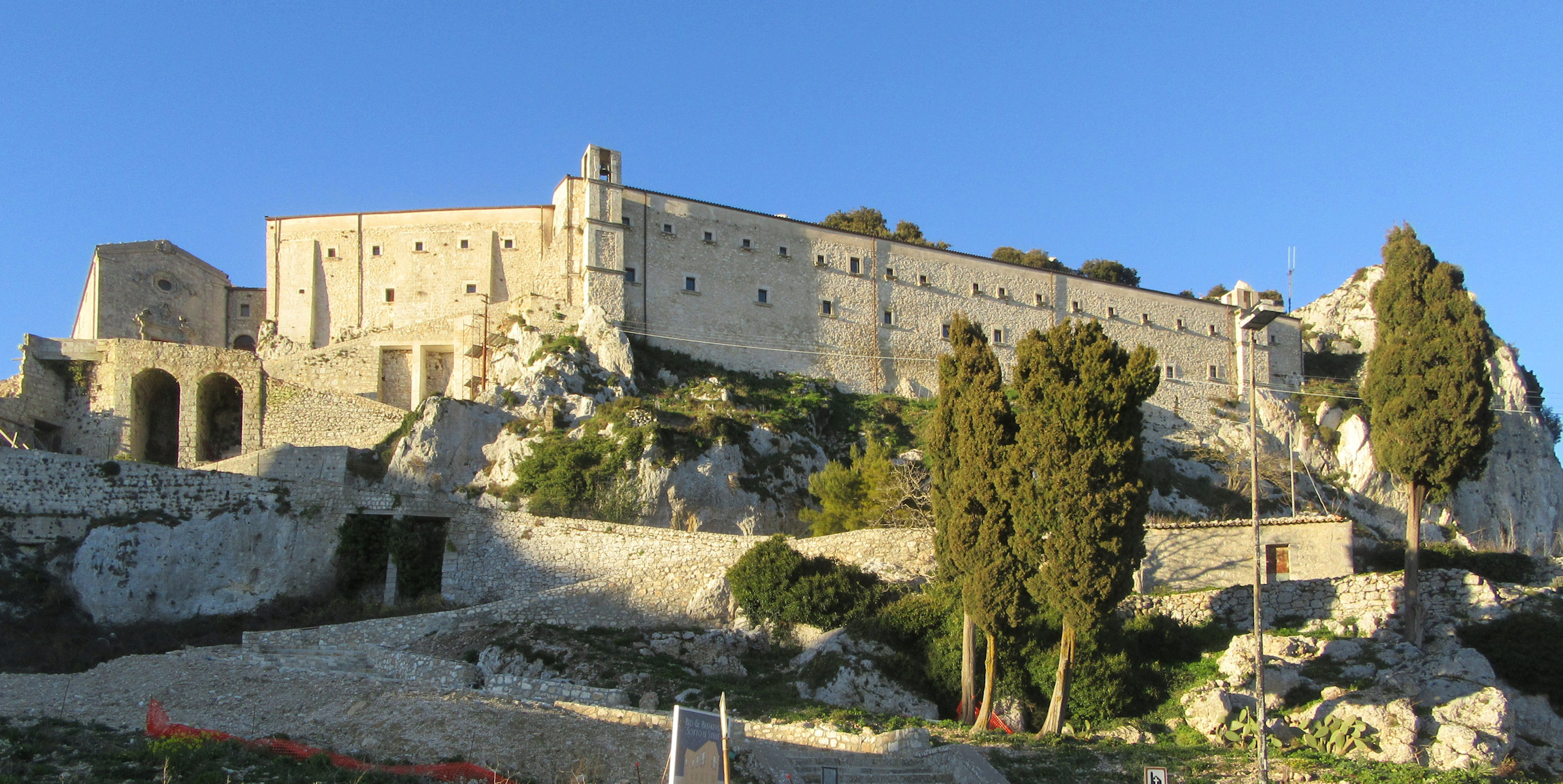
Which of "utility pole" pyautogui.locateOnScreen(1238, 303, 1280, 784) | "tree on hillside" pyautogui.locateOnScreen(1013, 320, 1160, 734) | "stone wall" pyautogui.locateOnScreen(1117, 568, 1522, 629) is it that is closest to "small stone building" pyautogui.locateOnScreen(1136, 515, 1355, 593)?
"stone wall" pyautogui.locateOnScreen(1117, 568, 1522, 629)

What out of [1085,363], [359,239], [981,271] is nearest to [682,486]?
[1085,363]

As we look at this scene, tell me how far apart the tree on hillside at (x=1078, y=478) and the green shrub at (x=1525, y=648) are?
823 cm

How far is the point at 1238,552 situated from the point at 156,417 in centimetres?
3999

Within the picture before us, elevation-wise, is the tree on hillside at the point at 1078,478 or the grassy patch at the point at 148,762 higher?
the tree on hillside at the point at 1078,478

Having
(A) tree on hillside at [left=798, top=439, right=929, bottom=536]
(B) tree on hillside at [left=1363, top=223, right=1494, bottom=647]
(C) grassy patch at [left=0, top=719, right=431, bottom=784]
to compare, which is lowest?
(C) grassy patch at [left=0, top=719, right=431, bottom=784]

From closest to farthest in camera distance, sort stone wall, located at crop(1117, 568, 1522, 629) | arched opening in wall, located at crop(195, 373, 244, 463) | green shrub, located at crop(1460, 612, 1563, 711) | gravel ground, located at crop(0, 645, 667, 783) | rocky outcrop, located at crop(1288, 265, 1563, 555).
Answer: gravel ground, located at crop(0, 645, 667, 783), green shrub, located at crop(1460, 612, 1563, 711), stone wall, located at crop(1117, 568, 1522, 629), arched opening in wall, located at crop(195, 373, 244, 463), rocky outcrop, located at crop(1288, 265, 1563, 555)

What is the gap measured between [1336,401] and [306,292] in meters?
50.3

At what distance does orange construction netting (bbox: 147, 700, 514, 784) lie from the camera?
1498cm

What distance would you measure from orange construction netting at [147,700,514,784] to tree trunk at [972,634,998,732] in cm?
1102

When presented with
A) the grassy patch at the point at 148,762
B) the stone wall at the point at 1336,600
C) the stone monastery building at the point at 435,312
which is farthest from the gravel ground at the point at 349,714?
the stone monastery building at the point at 435,312

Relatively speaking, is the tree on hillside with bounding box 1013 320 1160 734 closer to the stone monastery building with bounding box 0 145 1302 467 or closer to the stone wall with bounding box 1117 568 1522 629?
the stone wall with bounding box 1117 568 1522 629

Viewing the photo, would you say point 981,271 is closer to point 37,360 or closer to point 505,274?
point 505,274

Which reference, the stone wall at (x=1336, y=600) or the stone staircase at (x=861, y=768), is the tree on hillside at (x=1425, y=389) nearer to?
the stone wall at (x=1336, y=600)

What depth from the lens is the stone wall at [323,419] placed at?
41875 mm
